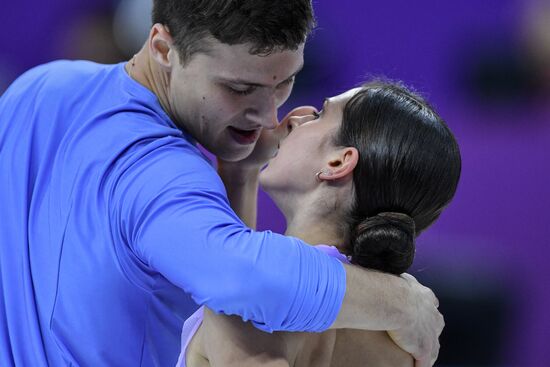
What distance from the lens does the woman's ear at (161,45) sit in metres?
2.13

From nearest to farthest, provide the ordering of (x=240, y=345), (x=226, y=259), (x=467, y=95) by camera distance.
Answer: (x=226, y=259) < (x=240, y=345) < (x=467, y=95)

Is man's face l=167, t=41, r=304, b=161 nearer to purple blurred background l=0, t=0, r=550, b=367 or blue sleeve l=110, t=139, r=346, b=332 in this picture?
blue sleeve l=110, t=139, r=346, b=332

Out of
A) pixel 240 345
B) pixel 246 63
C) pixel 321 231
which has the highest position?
pixel 246 63

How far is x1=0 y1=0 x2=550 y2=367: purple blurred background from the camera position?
475cm

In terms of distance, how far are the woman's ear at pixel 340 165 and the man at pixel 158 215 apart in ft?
0.71

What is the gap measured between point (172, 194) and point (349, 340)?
52 cm

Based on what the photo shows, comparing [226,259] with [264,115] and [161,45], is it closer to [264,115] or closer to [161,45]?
[264,115]

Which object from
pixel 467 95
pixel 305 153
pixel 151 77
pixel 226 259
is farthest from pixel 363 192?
pixel 467 95

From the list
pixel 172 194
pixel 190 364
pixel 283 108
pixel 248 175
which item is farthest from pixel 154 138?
pixel 283 108

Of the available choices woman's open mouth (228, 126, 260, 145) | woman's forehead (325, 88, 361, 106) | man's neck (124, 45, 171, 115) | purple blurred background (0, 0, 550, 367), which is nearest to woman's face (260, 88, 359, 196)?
woman's forehead (325, 88, 361, 106)

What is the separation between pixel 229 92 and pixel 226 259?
561 millimetres

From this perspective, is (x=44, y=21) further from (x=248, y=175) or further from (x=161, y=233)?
(x=161, y=233)

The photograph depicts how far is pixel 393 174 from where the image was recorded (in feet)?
6.37

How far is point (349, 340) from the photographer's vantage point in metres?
1.96
